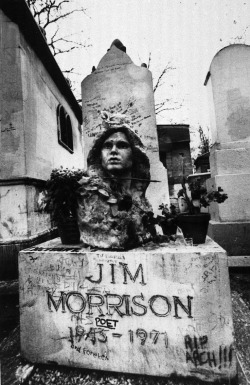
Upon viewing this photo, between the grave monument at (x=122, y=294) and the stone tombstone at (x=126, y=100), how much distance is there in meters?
1.53

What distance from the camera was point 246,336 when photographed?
202 centimetres

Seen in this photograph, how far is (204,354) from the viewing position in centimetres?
160

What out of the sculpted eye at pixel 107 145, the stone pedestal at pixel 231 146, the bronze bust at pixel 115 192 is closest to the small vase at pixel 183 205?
the bronze bust at pixel 115 192

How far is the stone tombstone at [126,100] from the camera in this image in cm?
367

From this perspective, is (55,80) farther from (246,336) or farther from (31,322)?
(246,336)

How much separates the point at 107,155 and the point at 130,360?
175 centimetres

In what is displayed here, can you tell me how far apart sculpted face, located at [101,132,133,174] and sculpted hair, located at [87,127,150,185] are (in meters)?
0.05

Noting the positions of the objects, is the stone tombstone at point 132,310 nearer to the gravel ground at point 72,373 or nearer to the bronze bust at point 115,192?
the gravel ground at point 72,373

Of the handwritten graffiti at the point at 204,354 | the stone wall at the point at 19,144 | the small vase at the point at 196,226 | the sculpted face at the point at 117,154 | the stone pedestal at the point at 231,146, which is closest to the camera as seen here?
the handwritten graffiti at the point at 204,354

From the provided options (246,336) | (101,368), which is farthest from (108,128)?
(246,336)

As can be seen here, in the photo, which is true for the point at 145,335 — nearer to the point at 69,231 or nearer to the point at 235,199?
the point at 69,231

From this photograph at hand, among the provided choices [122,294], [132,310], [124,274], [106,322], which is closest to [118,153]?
[124,274]

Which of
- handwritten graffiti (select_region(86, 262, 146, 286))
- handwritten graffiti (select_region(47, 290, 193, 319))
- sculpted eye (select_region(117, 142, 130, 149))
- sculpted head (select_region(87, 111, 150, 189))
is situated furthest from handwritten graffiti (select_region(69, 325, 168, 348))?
sculpted eye (select_region(117, 142, 130, 149))

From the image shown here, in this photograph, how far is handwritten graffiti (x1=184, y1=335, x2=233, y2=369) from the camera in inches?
61.9
